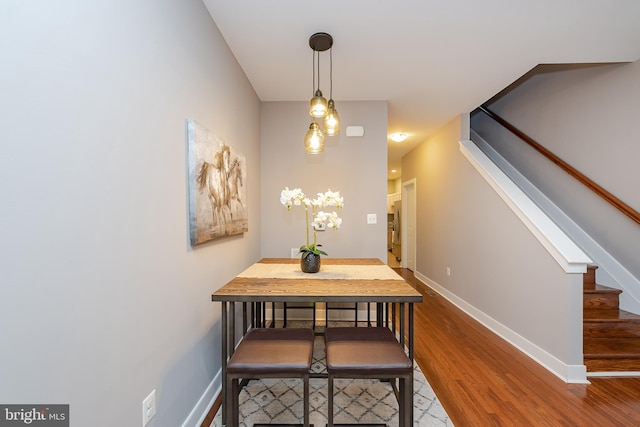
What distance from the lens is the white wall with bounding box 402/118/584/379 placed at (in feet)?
6.94

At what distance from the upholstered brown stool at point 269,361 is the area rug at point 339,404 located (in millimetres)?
349

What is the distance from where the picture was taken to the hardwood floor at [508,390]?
1.66 meters

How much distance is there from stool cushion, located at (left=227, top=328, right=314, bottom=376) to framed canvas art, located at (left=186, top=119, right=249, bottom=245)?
0.64 metres

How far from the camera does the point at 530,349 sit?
2.38m

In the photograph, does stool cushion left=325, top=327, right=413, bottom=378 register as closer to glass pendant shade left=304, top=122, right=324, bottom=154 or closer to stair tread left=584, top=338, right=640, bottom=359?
glass pendant shade left=304, top=122, right=324, bottom=154

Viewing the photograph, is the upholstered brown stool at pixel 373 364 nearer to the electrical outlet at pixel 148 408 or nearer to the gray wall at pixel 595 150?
the electrical outlet at pixel 148 408

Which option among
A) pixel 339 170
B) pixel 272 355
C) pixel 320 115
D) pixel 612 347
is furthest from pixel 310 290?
pixel 612 347

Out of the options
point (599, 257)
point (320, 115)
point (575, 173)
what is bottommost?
point (599, 257)

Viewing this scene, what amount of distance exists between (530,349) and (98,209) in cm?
322

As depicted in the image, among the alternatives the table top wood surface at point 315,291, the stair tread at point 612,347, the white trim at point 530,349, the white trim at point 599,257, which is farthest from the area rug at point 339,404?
the white trim at point 599,257

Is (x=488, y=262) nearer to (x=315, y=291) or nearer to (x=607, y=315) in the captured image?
(x=607, y=315)

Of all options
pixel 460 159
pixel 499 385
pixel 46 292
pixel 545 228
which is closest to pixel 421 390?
pixel 499 385

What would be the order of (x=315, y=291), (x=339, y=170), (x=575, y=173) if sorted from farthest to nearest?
(x=339, y=170) → (x=575, y=173) → (x=315, y=291)

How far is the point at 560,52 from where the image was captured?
2232 mm
